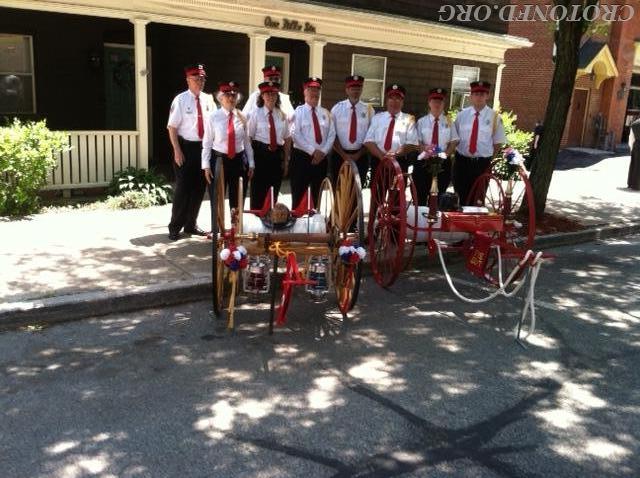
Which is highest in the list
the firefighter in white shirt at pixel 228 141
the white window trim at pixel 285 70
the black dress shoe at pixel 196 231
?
the white window trim at pixel 285 70

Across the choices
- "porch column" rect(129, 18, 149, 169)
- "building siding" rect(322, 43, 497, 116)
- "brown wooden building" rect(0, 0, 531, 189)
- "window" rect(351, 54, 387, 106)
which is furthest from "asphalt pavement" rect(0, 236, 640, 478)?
"window" rect(351, 54, 387, 106)

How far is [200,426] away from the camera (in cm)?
355

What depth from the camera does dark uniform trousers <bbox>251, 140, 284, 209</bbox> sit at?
6.88 m

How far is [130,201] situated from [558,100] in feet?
20.2

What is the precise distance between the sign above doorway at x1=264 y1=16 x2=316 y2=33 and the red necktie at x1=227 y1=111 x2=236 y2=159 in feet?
17.7

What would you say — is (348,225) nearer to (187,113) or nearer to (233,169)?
(233,169)

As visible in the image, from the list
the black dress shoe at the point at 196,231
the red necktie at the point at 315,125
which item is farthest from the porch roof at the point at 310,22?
the red necktie at the point at 315,125

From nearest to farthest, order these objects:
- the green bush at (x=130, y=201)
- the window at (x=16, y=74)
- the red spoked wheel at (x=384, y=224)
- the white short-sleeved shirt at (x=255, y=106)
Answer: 1. the red spoked wheel at (x=384, y=224)
2. the white short-sleeved shirt at (x=255, y=106)
3. the green bush at (x=130, y=201)
4. the window at (x=16, y=74)

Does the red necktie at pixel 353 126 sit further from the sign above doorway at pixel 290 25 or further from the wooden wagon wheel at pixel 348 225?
the sign above doorway at pixel 290 25

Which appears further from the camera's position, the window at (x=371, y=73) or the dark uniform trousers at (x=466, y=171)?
the window at (x=371, y=73)

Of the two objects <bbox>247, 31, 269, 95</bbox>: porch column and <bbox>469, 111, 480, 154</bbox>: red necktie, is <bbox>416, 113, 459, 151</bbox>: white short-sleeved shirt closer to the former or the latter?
<bbox>469, 111, 480, 154</bbox>: red necktie

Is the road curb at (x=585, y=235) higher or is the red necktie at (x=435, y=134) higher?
the red necktie at (x=435, y=134)

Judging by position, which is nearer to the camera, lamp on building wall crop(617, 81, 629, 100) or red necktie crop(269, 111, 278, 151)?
red necktie crop(269, 111, 278, 151)

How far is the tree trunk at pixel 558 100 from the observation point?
28.6 feet
